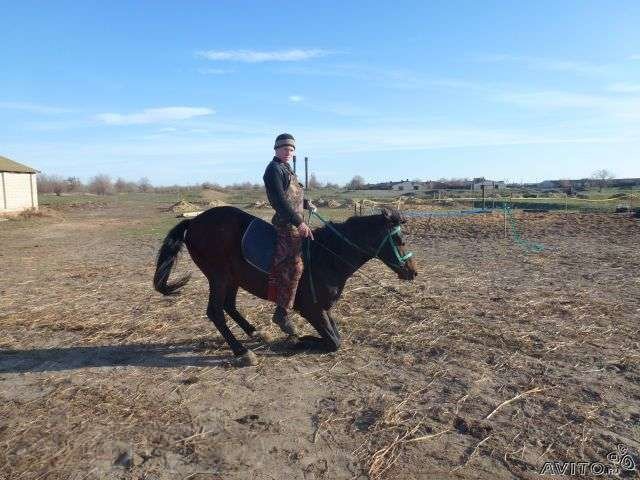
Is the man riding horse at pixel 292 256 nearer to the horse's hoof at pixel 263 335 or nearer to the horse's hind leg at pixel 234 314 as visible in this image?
the horse's hind leg at pixel 234 314

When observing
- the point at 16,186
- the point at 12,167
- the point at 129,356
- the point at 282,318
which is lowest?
the point at 129,356

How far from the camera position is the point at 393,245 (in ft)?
17.8

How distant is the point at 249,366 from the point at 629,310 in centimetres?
586

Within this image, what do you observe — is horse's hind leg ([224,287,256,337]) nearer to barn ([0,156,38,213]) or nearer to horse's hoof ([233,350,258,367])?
horse's hoof ([233,350,258,367])

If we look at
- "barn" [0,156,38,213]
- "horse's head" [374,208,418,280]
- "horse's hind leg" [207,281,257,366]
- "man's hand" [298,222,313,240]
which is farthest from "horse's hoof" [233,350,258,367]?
"barn" [0,156,38,213]

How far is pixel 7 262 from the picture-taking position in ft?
42.7

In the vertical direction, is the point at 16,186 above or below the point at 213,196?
above

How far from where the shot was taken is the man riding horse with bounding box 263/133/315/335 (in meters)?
5.34

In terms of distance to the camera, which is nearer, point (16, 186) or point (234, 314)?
point (234, 314)

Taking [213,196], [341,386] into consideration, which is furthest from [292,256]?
[213,196]

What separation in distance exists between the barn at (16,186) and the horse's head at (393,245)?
1275 inches

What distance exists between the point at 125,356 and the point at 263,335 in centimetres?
170

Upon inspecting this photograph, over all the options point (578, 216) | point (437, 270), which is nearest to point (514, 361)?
point (437, 270)

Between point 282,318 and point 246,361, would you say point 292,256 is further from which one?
point 246,361
